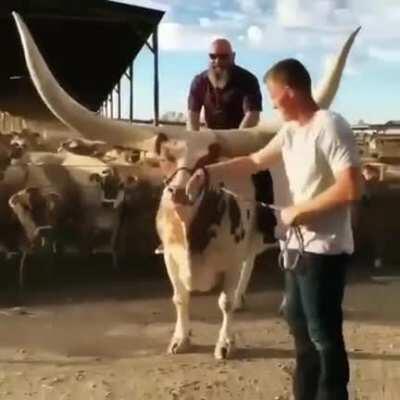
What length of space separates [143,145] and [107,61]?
65.2 feet

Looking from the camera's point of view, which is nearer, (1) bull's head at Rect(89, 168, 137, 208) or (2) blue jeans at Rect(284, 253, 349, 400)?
(2) blue jeans at Rect(284, 253, 349, 400)

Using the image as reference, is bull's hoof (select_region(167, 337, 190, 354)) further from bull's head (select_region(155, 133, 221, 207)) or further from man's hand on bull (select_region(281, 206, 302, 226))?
man's hand on bull (select_region(281, 206, 302, 226))

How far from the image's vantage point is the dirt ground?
635cm

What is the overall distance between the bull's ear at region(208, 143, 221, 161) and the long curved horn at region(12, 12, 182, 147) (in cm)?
28

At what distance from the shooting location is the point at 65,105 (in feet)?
21.0

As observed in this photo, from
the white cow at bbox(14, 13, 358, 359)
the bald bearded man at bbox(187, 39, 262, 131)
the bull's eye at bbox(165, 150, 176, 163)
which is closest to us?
the white cow at bbox(14, 13, 358, 359)

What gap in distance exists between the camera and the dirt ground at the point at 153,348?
6.35 meters

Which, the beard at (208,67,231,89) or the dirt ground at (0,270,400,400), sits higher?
the beard at (208,67,231,89)

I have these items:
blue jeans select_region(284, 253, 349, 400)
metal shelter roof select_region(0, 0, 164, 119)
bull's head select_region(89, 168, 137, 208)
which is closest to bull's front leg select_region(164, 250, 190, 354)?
blue jeans select_region(284, 253, 349, 400)

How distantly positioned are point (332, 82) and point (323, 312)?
2407 millimetres

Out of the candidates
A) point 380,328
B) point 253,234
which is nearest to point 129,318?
point 253,234

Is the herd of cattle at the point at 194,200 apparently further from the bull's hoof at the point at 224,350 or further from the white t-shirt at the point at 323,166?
the white t-shirt at the point at 323,166

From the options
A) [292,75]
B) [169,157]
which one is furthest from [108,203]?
[292,75]

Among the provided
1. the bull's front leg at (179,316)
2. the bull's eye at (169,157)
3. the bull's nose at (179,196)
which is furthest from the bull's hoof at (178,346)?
the bull's eye at (169,157)
